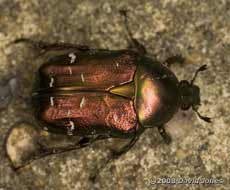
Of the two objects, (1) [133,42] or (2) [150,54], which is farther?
(2) [150,54]

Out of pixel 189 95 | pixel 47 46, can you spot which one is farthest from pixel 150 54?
pixel 47 46

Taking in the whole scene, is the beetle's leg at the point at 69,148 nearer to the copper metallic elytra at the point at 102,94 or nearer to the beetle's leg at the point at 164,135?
the copper metallic elytra at the point at 102,94

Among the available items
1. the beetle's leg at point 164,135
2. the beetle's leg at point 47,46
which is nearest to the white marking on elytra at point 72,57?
the beetle's leg at point 47,46

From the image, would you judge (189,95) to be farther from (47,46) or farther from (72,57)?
(47,46)

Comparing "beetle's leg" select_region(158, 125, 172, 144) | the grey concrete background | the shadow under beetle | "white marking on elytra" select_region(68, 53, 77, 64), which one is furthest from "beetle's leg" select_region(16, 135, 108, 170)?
"white marking on elytra" select_region(68, 53, 77, 64)

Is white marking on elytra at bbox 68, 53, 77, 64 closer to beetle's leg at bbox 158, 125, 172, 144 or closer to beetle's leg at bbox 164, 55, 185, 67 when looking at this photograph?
beetle's leg at bbox 164, 55, 185, 67

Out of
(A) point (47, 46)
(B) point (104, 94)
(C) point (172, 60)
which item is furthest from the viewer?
(C) point (172, 60)

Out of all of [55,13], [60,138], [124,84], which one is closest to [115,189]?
[60,138]
